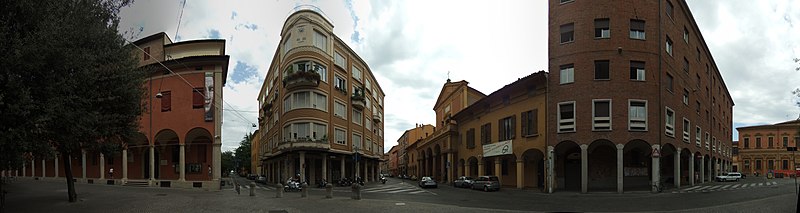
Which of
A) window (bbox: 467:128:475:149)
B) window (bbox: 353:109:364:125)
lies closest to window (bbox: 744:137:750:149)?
window (bbox: 467:128:475:149)

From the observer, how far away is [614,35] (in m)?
32.5

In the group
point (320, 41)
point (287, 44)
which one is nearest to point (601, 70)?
point (320, 41)

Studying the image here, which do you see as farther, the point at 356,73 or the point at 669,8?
the point at 356,73

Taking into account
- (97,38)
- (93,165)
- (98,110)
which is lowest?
(93,165)

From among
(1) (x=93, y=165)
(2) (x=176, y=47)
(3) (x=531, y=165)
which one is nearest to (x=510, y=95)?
(3) (x=531, y=165)

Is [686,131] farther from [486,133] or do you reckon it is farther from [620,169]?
[486,133]

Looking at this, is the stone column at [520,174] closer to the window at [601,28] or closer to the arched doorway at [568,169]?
the arched doorway at [568,169]

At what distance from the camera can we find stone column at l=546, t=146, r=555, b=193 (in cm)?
3288

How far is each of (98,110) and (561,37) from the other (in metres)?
28.2

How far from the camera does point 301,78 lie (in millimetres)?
46938

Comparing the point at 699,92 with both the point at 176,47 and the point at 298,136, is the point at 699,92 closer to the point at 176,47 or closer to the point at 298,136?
the point at 298,136

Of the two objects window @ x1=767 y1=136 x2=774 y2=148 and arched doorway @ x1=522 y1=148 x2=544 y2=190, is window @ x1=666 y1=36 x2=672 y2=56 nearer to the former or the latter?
arched doorway @ x1=522 y1=148 x2=544 y2=190

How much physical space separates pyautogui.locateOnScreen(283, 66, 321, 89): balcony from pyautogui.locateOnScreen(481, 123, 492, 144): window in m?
16.3

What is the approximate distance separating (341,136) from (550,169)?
25.7 metres
